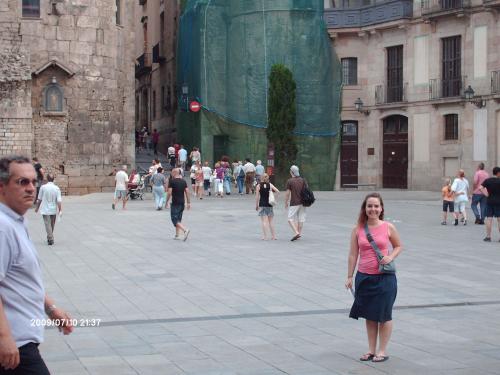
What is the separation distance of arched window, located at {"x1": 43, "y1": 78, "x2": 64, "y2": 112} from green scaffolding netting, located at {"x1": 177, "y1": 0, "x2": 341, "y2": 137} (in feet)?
27.7

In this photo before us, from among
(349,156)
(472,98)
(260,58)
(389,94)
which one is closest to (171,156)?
(260,58)

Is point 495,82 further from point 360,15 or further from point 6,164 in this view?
point 6,164

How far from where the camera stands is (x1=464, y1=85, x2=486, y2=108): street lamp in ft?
112

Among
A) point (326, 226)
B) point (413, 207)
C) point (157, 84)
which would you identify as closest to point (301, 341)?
point (326, 226)

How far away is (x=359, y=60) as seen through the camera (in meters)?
40.2

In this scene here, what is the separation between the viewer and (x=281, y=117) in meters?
37.2

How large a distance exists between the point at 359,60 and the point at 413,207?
13.6 metres

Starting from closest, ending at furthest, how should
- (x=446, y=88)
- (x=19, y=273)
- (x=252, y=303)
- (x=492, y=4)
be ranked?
(x=19, y=273) < (x=252, y=303) < (x=492, y=4) < (x=446, y=88)

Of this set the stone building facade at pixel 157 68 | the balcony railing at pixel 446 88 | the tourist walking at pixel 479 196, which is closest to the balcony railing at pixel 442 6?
the balcony railing at pixel 446 88

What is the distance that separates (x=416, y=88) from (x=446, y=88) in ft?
5.65

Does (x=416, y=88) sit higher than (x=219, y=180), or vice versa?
(x=416, y=88)

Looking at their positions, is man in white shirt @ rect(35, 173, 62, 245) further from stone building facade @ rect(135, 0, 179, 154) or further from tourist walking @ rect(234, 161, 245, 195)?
stone building facade @ rect(135, 0, 179, 154)

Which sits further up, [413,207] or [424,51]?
[424,51]

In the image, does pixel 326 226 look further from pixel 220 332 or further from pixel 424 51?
pixel 424 51
